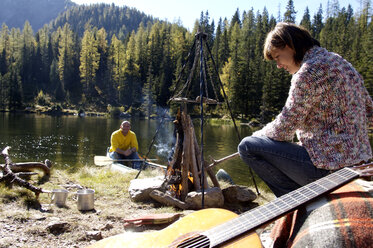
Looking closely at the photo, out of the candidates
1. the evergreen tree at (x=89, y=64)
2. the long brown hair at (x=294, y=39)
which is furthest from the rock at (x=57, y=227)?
the evergreen tree at (x=89, y=64)

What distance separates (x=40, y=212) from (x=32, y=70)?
94823 millimetres

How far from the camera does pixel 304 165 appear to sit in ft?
6.72

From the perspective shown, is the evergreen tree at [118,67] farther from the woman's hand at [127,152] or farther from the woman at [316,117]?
the woman at [316,117]

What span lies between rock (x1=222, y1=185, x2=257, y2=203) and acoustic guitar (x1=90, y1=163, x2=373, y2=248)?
3798 mm

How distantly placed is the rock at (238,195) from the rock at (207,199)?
1.29ft

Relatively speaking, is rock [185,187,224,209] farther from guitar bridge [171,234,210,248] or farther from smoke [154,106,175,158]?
guitar bridge [171,234,210,248]

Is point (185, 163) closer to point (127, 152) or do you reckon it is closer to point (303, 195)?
point (303, 195)

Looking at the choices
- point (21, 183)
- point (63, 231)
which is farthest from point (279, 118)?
point (21, 183)

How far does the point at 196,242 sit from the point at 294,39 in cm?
163

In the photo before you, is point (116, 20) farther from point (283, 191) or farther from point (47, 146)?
point (283, 191)

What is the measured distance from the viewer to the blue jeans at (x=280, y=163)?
6.73 feet

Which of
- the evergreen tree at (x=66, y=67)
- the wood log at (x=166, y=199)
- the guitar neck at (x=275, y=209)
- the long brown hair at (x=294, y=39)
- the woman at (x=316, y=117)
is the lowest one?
the wood log at (x=166, y=199)

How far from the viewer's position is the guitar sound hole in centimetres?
155

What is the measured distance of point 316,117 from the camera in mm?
2016
